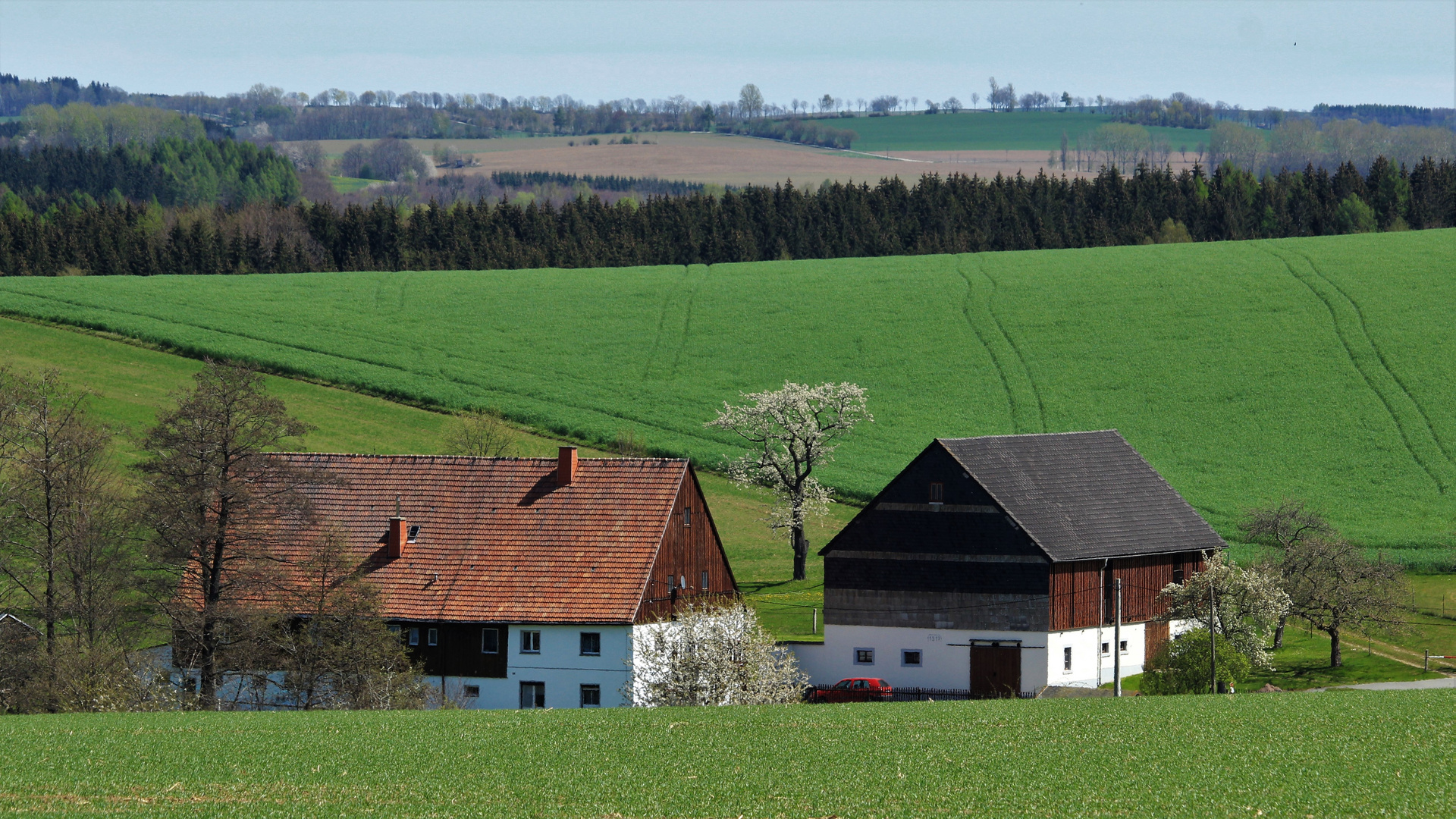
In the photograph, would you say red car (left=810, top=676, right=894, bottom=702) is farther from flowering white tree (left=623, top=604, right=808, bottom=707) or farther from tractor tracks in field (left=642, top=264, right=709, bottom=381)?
tractor tracks in field (left=642, top=264, right=709, bottom=381)

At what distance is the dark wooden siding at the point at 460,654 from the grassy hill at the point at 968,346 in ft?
99.2

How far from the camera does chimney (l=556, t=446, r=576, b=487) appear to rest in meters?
49.3

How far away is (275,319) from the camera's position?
338ft

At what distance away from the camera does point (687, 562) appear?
1992 inches

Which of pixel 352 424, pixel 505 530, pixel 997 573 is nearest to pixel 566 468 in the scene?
pixel 505 530

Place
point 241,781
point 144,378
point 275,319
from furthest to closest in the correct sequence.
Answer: point 275,319 < point 144,378 < point 241,781

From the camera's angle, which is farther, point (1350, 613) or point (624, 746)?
point (1350, 613)

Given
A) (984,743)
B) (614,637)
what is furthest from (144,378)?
(984,743)

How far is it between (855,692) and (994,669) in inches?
229

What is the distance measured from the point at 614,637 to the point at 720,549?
30.1 feet

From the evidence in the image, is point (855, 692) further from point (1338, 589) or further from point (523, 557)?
point (1338, 589)

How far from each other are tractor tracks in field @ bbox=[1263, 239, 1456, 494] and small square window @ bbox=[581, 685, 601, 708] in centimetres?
4759

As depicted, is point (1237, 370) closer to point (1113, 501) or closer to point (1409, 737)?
point (1113, 501)

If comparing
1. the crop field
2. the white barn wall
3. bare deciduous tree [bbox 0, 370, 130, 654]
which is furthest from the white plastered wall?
the crop field
